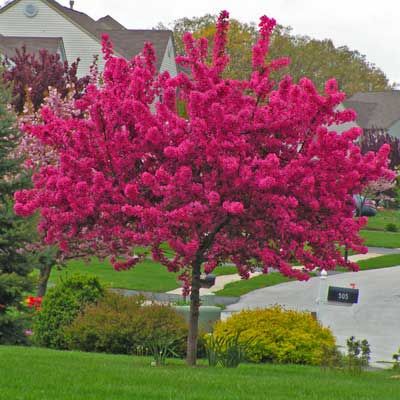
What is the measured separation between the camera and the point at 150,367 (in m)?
14.0

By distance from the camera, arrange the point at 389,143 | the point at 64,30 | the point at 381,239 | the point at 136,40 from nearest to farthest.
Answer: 1. the point at 381,239
2. the point at 64,30
3. the point at 136,40
4. the point at 389,143

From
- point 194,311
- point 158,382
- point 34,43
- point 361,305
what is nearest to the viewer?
point 158,382

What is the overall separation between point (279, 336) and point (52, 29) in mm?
49662

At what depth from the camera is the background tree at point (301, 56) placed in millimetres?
95375

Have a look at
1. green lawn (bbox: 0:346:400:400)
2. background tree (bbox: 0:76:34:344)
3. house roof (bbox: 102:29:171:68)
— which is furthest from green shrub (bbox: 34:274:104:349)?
house roof (bbox: 102:29:171:68)

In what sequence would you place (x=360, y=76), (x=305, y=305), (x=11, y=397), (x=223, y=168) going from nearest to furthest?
(x=11, y=397) → (x=223, y=168) → (x=305, y=305) → (x=360, y=76)

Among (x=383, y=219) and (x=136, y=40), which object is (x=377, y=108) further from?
(x=383, y=219)

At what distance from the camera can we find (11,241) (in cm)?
1819

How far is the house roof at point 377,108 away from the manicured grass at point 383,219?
3172cm

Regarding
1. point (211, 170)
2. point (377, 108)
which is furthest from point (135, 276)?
point (377, 108)

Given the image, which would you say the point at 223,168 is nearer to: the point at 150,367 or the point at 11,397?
the point at 150,367

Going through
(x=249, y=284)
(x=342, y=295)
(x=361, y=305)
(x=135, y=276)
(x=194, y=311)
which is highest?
(x=135, y=276)

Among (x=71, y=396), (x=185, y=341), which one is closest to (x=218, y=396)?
(x=71, y=396)

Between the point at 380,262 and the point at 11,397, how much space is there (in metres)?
34.0
